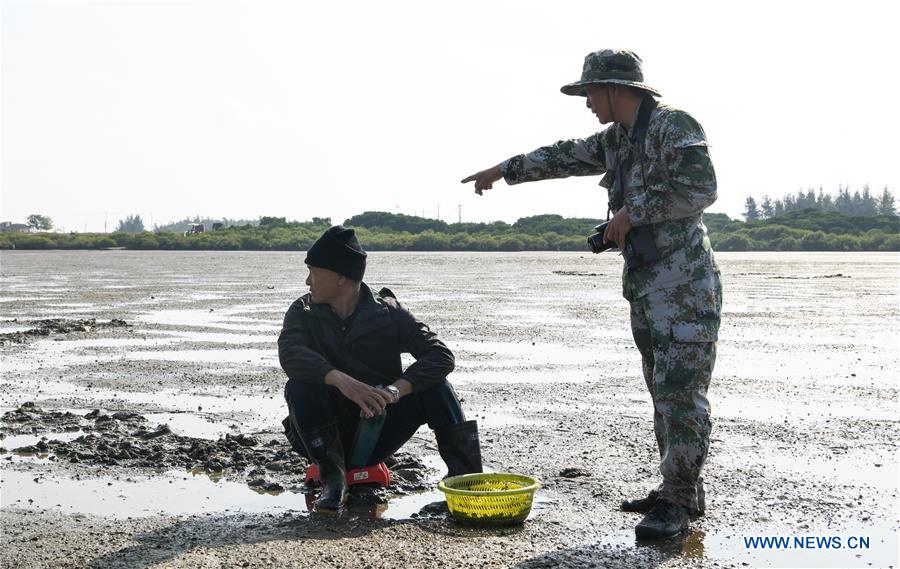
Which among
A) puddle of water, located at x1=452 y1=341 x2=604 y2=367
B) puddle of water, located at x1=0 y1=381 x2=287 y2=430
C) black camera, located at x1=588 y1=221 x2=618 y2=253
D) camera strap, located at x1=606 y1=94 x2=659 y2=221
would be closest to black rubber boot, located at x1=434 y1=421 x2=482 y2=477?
black camera, located at x1=588 y1=221 x2=618 y2=253

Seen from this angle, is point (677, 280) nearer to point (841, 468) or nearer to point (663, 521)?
point (663, 521)

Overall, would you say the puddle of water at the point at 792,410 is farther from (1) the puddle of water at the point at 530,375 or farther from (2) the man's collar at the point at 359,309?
(2) the man's collar at the point at 359,309

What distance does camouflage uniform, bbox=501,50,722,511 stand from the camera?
17.1 ft

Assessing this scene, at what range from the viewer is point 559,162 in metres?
5.89

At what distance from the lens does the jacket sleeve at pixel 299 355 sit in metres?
5.84

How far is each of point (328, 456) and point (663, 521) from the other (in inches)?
68.6

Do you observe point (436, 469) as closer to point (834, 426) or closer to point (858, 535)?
point (858, 535)

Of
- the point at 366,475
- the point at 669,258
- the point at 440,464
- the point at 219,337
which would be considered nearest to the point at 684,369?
the point at 669,258

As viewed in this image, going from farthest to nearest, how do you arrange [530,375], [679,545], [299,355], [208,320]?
[208,320] → [530,375] → [299,355] → [679,545]

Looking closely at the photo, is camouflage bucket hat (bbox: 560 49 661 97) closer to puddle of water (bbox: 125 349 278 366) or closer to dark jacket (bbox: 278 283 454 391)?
dark jacket (bbox: 278 283 454 391)

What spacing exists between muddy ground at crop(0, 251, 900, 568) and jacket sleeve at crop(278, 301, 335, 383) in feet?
2.24

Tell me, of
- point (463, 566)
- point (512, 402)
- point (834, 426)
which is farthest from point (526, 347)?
point (463, 566)

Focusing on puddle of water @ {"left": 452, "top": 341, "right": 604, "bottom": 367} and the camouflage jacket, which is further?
puddle of water @ {"left": 452, "top": 341, "right": 604, "bottom": 367}

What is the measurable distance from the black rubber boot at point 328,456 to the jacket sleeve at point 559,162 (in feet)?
5.30
